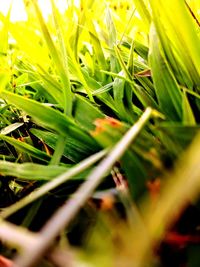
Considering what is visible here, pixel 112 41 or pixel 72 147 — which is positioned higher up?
pixel 112 41

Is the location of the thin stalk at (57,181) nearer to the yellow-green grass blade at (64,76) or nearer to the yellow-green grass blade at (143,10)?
the yellow-green grass blade at (64,76)

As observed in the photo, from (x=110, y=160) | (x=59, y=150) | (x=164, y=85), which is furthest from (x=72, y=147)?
(x=110, y=160)

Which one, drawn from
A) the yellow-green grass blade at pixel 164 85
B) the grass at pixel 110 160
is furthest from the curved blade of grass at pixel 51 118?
the yellow-green grass blade at pixel 164 85

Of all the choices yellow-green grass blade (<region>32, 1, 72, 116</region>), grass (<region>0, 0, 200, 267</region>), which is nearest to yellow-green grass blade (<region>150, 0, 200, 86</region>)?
→ grass (<region>0, 0, 200, 267</region>)

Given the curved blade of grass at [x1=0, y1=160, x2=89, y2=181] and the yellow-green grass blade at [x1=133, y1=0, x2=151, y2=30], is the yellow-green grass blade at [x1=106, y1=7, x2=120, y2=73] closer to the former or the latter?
the yellow-green grass blade at [x1=133, y1=0, x2=151, y2=30]

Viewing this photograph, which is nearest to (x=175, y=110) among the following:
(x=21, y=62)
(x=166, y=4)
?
(x=166, y=4)

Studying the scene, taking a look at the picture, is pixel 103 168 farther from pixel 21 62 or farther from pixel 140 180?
pixel 21 62

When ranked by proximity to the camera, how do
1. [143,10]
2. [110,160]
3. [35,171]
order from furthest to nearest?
1. [143,10]
2. [35,171]
3. [110,160]

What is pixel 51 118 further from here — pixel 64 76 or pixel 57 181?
pixel 57 181
